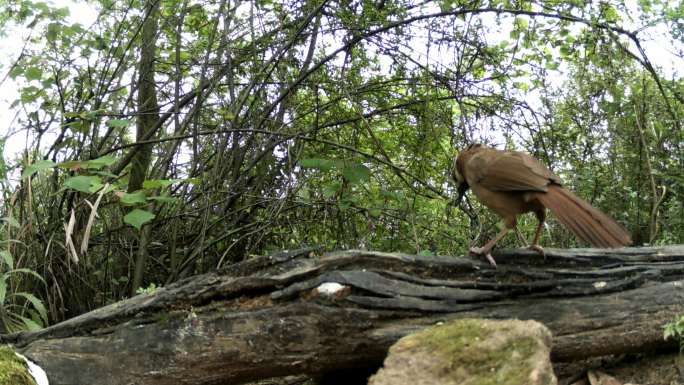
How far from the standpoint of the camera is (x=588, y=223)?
3293mm

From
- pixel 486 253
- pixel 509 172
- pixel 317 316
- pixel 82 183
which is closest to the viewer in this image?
pixel 317 316

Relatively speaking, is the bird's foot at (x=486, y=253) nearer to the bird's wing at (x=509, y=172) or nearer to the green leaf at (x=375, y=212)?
the bird's wing at (x=509, y=172)

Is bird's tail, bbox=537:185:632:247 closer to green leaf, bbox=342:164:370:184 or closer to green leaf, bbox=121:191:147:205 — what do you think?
green leaf, bbox=342:164:370:184

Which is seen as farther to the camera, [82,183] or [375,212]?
[375,212]

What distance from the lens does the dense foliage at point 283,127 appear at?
5309 millimetres

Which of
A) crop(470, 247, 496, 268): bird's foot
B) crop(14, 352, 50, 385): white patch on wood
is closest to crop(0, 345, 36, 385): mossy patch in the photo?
crop(14, 352, 50, 385): white patch on wood

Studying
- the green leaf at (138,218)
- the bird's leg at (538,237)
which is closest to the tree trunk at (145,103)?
the green leaf at (138,218)

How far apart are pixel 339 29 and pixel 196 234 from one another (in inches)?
87.4

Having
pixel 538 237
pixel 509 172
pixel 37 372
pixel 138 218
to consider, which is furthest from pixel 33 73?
pixel 538 237

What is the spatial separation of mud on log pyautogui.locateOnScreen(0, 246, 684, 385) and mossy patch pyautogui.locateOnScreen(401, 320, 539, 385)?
0.33 metres

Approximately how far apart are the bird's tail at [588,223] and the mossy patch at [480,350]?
0.79m

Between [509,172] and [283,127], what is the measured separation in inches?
98.0

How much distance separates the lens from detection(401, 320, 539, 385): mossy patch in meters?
2.58

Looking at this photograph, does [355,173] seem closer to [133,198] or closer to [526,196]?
[526,196]
